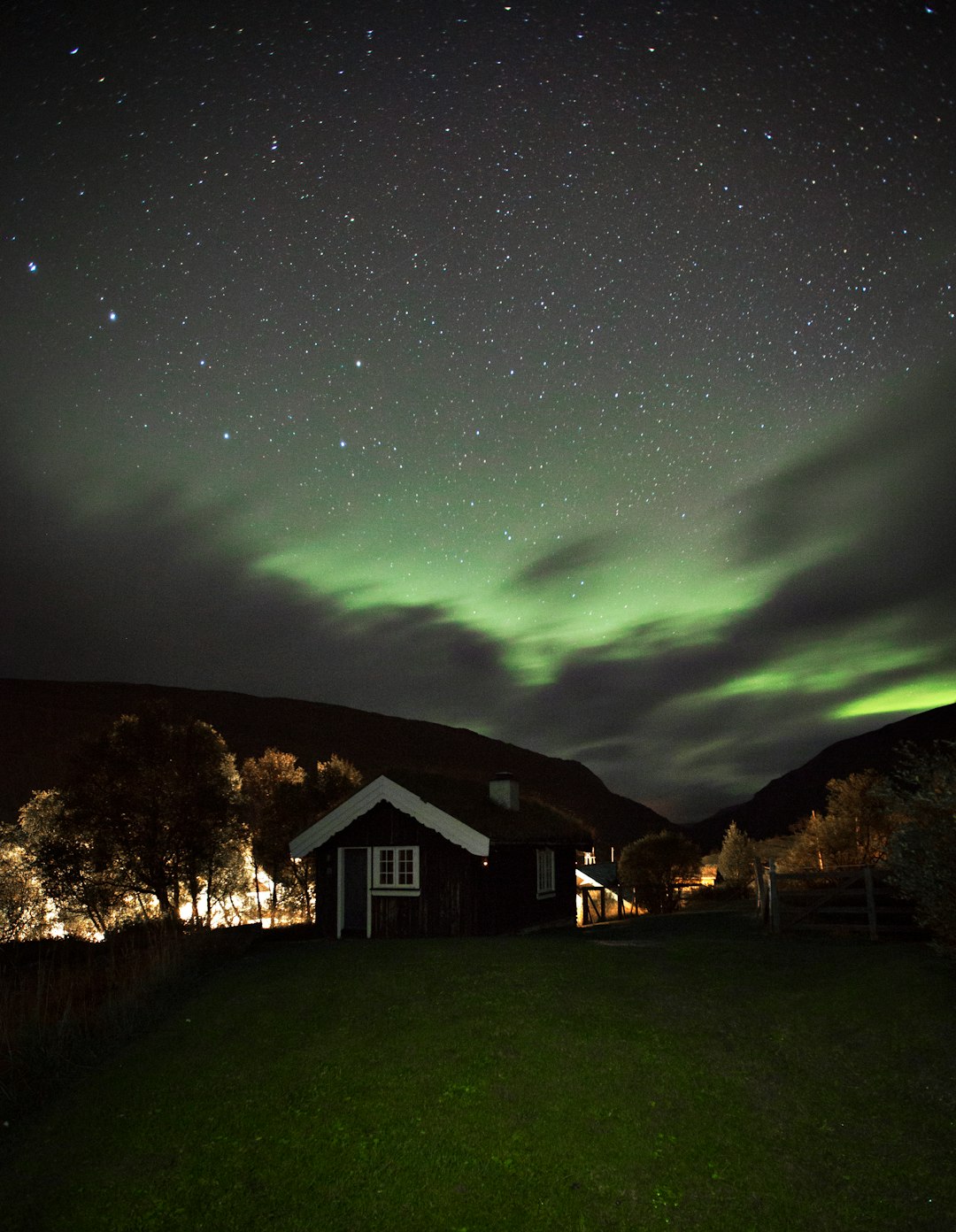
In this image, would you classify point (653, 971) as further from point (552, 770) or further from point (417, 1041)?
point (552, 770)

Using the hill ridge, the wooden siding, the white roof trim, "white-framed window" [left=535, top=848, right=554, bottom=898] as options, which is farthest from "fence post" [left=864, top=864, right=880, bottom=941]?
the hill ridge

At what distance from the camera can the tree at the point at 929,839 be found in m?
13.0

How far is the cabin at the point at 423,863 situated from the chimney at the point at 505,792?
34.7 inches

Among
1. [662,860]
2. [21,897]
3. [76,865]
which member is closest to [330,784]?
[76,865]

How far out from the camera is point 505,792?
28.2 meters

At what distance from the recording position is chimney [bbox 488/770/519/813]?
92.5 feet

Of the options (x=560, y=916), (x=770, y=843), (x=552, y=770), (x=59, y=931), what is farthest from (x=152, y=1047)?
(x=552, y=770)

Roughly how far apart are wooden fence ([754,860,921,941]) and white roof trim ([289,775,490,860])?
312 inches

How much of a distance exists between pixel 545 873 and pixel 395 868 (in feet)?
20.0

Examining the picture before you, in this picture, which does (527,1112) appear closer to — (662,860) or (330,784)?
(330,784)

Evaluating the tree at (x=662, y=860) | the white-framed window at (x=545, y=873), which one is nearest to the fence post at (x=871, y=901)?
the white-framed window at (x=545, y=873)

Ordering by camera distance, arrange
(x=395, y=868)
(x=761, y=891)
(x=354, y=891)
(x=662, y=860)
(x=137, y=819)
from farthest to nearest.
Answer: (x=662, y=860)
(x=137, y=819)
(x=354, y=891)
(x=395, y=868)
(x=761, y=891)

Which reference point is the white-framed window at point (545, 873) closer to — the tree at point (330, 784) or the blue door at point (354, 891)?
the blue door at point (354, 891)

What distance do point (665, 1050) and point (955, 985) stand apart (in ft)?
16.3
